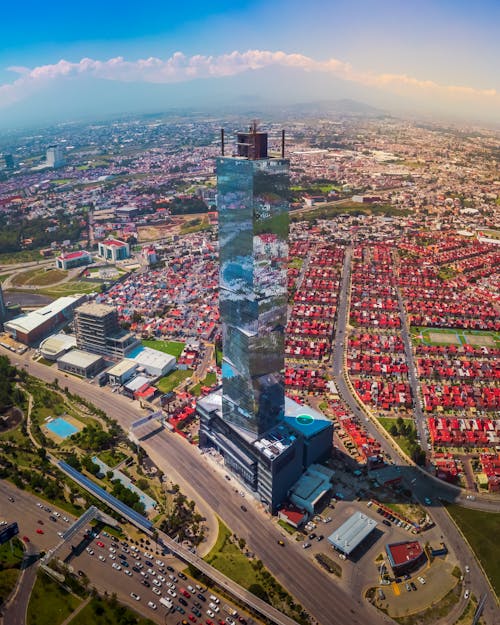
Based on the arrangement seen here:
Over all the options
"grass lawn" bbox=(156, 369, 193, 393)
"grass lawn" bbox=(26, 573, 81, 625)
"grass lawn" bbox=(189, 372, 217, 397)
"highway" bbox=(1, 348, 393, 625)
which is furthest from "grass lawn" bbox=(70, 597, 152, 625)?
"grass lawn" bbox=(156, 369, 193, 393)

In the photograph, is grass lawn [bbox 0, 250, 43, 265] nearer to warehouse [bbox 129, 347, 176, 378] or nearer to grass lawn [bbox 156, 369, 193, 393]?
warehouse [bbox 129, 347, 176, 378]

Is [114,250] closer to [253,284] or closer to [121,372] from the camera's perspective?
[121,372]

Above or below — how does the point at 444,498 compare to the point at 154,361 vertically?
below

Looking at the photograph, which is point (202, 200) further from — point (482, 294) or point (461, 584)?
point (461, 584)

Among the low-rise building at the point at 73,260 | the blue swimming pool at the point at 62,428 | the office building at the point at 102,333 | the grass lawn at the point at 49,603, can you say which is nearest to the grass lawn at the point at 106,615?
the grass lawn at the point at 49,603

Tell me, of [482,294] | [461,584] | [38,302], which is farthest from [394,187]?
[461,584]

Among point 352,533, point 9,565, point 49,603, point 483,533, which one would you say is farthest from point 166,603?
point 483,533
